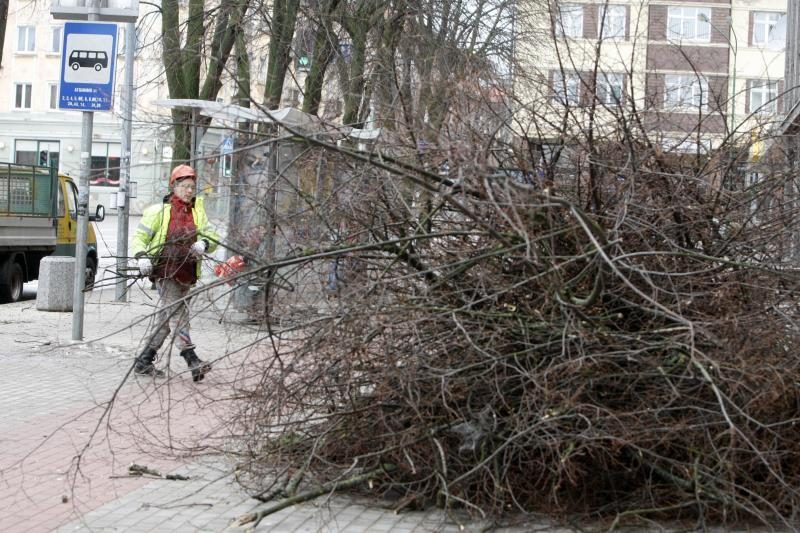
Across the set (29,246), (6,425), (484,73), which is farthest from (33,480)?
(29,246)

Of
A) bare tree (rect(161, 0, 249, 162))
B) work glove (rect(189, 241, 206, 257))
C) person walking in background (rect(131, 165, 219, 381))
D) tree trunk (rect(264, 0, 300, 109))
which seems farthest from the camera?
bare tree (rect(161, 0, 249, 162))

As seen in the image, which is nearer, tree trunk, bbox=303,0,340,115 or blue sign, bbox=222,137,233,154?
blue sign, bbox=222,137,233,154

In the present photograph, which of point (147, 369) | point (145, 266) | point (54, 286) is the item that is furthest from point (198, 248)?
point (54, 286)

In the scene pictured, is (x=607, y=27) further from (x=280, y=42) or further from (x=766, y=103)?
(x=280, y=42)

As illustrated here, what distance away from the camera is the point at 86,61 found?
12547 mm

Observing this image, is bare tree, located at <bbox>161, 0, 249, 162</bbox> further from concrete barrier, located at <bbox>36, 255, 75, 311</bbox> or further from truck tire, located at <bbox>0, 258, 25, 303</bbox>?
concrete barrier, located at <bbox>36, 255, 75, 311</bbox>

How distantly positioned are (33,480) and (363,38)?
50.7ft

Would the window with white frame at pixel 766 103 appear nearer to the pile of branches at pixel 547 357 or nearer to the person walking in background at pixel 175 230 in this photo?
the pile of branches at pixel 547 357

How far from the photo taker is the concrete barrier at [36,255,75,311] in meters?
16.5

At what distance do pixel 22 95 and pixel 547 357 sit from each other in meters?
57.5

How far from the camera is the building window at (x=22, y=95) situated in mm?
59000

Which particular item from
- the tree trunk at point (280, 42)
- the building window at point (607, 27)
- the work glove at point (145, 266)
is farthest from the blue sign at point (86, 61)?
the tree trunk at point (280, 42)

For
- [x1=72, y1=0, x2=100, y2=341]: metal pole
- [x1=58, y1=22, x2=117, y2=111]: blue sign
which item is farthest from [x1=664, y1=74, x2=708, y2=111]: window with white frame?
[x1=58, y1=22, x2=117, y2=111]: blue sign

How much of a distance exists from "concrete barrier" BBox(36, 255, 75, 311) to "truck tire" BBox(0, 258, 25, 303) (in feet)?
9.97
